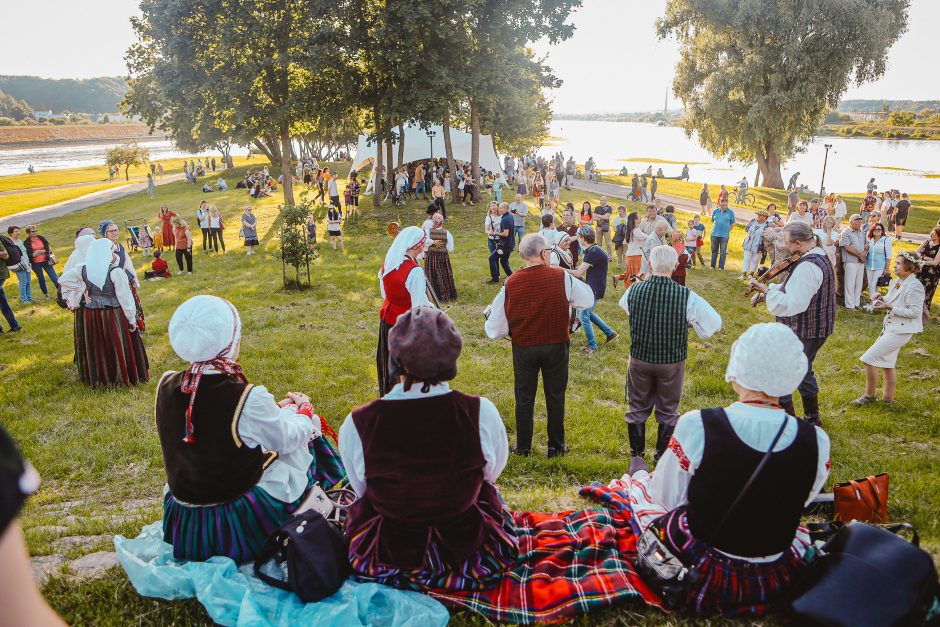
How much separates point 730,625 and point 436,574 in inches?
60.6

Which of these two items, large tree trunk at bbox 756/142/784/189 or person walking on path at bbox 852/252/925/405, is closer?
person walking on path at bbox 852/252/925/405

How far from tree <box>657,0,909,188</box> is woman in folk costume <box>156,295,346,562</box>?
30518mm

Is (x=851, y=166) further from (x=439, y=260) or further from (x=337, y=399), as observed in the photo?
(x=337, y=399)

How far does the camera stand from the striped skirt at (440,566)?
3.06 meters

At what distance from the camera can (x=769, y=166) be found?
111 ft

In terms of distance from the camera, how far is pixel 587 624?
2967 millimetres

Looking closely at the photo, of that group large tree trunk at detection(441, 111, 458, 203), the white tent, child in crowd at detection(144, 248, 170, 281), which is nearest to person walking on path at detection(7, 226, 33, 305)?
child in crowd at detection(144, 248, 170, 281)

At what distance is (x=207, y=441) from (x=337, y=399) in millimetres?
4351

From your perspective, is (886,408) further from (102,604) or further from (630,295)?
(102,604)

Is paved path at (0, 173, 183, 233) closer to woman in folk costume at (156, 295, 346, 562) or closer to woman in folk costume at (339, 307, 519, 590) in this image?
woman in folk costume at (156, 295, 346, 562)

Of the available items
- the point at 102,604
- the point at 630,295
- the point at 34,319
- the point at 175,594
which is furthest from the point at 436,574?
the point at 34,319

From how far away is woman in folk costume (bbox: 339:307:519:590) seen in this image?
2854 mm

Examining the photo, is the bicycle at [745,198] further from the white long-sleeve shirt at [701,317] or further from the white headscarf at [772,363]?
the white headscarf at [772,363]

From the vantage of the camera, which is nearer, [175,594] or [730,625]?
[730,625]
